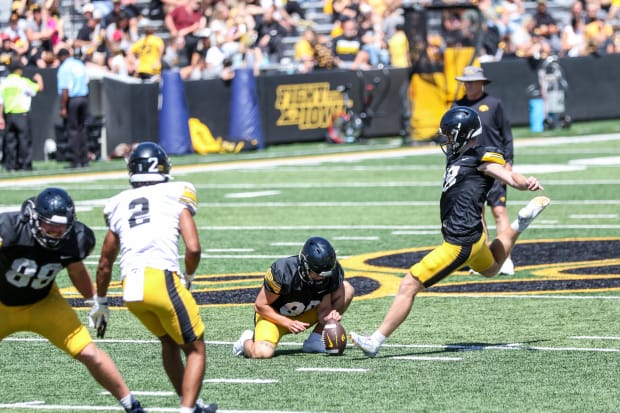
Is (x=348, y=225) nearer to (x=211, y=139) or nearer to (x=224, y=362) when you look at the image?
(x=224, y=362)

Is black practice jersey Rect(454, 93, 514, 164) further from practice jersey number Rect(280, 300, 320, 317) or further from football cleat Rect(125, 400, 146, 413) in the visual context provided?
football cleat Rect(125, 400, 146, 413)

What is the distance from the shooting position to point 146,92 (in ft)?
87.1

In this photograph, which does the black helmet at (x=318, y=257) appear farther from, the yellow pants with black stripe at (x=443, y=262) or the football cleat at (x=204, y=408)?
the football cleat at (x=204, y=408)

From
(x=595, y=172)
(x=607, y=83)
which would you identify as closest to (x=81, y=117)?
(x=595, y=172)

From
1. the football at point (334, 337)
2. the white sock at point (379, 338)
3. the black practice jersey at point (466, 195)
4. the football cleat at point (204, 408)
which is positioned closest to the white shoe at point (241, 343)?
the football at point (334, 337)

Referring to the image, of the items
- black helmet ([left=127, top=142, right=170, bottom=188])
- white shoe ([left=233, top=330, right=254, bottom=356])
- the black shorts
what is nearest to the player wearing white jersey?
black helmet ([left=127, top=142, right=170, bottom=188])

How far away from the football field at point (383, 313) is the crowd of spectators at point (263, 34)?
5.55 metres

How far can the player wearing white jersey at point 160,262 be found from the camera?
7.30 metres

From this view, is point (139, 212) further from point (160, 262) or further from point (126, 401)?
point (126, 401)

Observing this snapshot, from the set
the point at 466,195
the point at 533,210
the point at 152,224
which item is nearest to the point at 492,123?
the point at 533,210

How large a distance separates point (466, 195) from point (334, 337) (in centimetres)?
131

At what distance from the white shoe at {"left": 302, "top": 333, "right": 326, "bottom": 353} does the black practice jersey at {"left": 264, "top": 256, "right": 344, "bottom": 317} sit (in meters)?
0.19

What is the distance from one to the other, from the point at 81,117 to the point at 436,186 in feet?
22.3

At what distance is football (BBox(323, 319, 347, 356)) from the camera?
9391 millimetres
